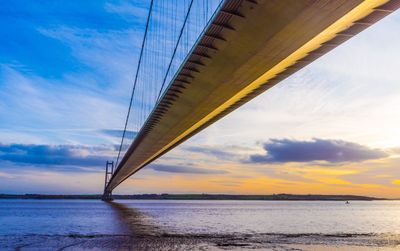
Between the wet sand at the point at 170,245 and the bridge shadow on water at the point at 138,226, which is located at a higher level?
the bridge shadow on water at the point at 138,226

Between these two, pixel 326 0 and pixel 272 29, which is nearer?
pixel 326 0

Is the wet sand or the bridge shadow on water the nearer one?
the wet sand

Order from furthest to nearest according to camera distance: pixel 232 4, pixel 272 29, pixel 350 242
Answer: pixel 350 242
pixel 272 29
pixel 232 4

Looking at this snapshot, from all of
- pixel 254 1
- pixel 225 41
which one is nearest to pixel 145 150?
pixel 225 41

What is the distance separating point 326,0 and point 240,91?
406 inches

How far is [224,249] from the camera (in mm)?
20656

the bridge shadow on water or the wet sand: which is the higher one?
the bridge shadow on water

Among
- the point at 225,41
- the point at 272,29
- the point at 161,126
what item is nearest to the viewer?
the point at 272,29

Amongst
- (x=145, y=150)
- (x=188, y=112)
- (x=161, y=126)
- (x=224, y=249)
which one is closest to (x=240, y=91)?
(x=188, y=112)

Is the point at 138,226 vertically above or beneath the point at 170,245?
above

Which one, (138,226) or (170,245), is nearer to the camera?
(170,245)

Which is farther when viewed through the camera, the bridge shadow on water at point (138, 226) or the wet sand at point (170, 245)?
the bridge shadow on water at point (138, 226)

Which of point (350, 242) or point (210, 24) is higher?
point (210, 24)

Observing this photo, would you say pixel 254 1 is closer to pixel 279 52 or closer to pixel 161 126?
pixel 279 52
